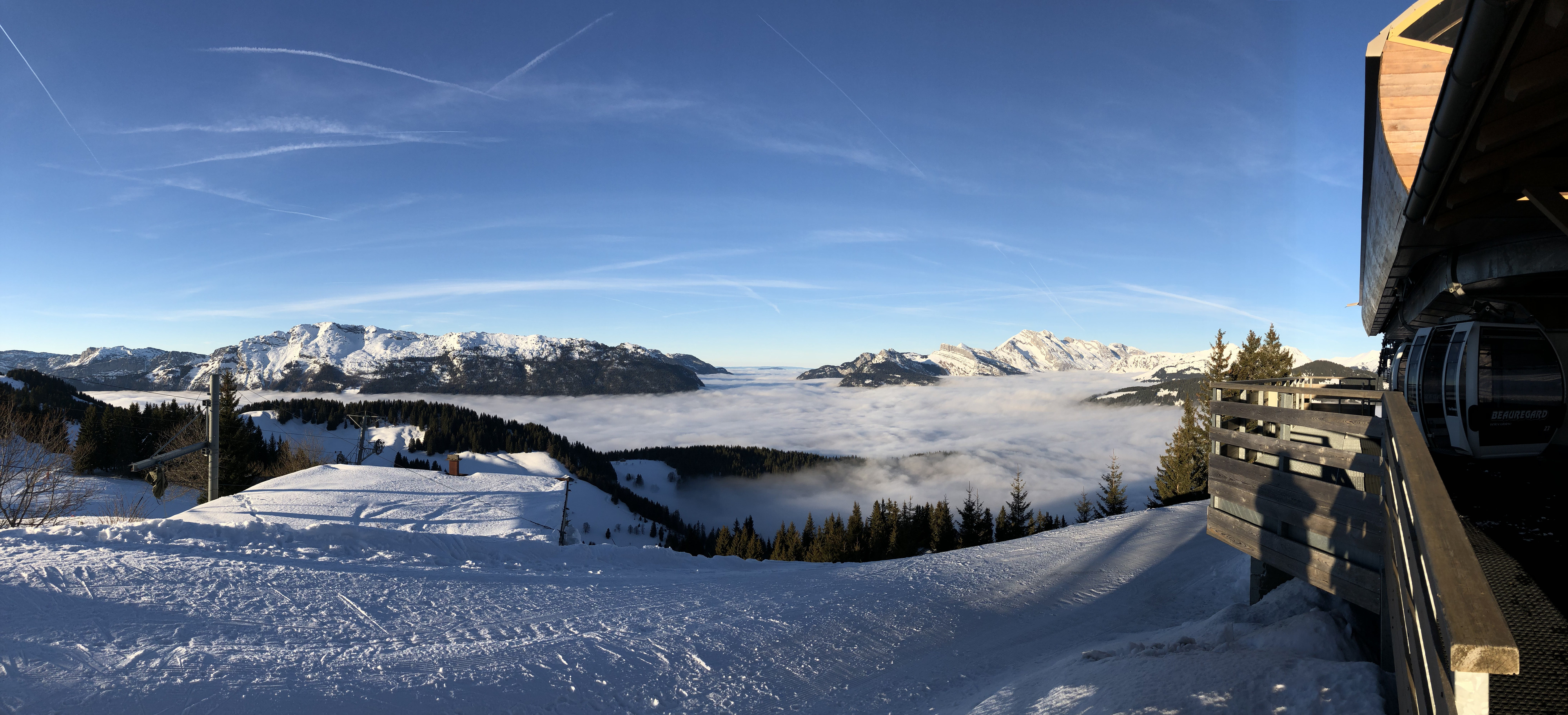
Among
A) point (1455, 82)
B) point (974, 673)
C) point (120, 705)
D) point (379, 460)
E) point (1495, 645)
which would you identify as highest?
point (1455, 82)

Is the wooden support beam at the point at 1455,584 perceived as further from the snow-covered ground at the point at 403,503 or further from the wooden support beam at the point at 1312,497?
the snow-covered ground at the point at 403,503

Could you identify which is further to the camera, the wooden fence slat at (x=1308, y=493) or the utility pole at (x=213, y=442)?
the utility pole at (x=213, y=442)

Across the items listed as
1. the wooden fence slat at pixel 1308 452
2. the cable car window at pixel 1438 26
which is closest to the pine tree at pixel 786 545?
the wooden fence slat at pixel 1308 452

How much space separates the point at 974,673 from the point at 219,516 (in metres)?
15.3

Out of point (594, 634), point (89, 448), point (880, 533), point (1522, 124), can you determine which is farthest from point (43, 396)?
point (1522, 124)

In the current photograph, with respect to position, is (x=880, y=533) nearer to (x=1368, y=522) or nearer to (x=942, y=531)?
(x=942, y=531)

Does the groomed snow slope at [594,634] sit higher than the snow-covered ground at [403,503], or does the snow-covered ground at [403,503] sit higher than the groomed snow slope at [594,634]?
the groomed snow slope at [594,634]

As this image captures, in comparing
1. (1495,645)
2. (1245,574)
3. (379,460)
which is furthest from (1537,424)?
(379,460)

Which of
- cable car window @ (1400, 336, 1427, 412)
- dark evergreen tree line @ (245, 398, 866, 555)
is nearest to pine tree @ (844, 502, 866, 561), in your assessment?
dark evergreen tree line @ (245, 398, 866, 555)

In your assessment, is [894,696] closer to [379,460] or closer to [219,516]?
[219,516]

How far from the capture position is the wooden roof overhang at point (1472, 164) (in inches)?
149

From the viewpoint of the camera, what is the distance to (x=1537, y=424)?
791cm

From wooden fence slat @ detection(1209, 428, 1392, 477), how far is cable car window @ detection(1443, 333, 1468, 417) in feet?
11.4

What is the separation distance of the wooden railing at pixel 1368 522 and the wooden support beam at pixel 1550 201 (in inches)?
70.2
